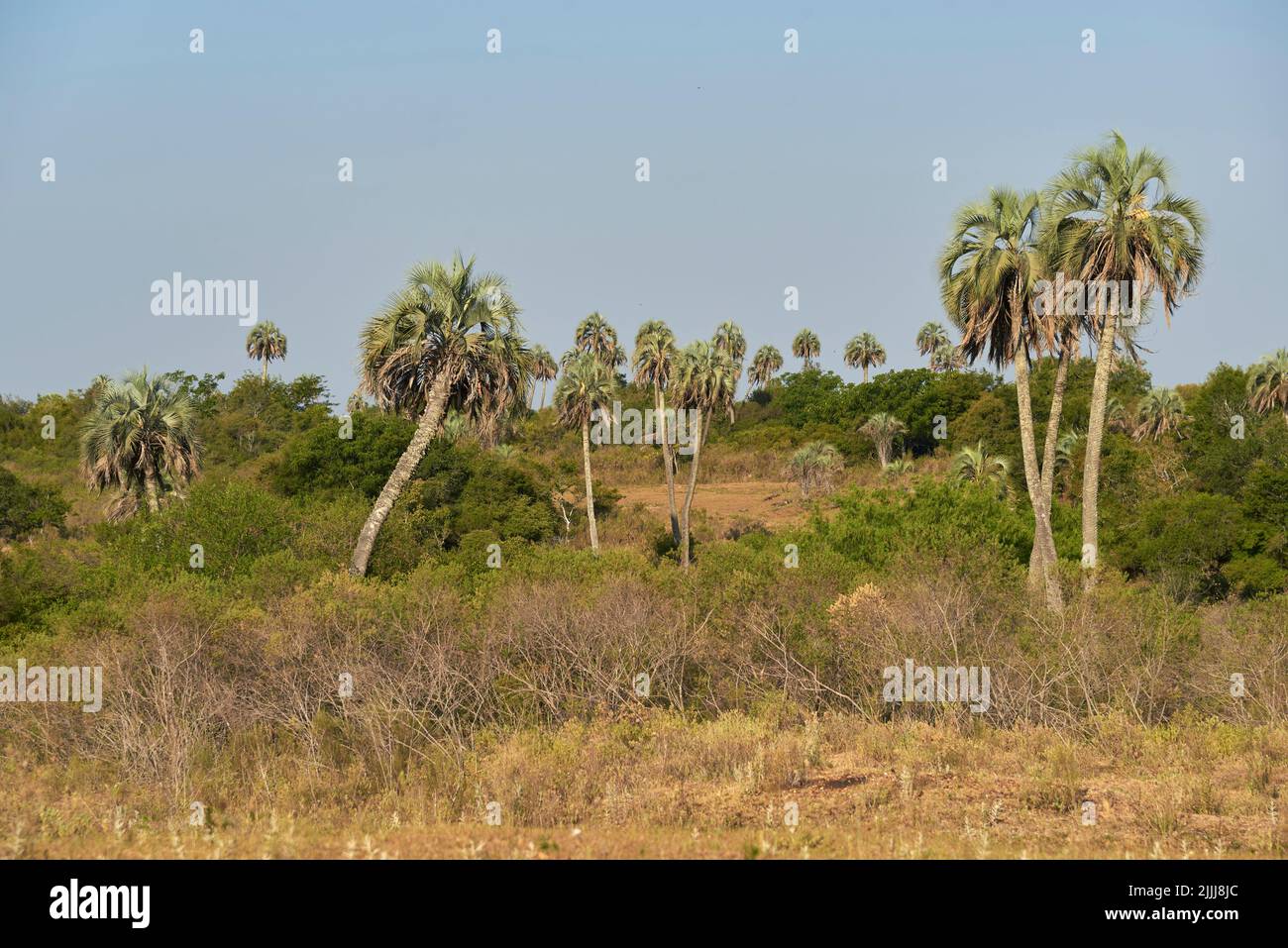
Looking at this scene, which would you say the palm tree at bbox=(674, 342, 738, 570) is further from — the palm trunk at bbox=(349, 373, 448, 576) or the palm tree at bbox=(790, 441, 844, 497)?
the palm trunk at bbox=(349, 373, 448, 576)

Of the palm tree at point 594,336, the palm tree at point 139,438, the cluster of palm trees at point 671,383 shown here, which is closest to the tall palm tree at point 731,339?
the cluster of palm trees at point 671,383

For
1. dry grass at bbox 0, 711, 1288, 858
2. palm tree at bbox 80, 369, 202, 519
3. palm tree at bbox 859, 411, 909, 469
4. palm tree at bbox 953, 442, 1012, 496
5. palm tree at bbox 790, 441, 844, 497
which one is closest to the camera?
dry grass at bbox 0, 711, 1288, 858

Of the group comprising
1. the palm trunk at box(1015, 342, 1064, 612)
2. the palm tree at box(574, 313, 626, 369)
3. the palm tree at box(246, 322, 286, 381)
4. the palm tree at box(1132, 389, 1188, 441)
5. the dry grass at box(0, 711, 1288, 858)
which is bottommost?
the dry grass at box(0, 711, 1288, 858)

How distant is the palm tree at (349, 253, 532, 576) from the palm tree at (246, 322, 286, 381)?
8668 cm

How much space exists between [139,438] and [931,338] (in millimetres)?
97091

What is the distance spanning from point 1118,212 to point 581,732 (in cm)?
1965

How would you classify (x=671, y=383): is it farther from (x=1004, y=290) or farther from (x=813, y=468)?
(x=1004, y=290)

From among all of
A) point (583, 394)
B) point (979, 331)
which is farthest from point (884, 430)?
point (979, 331)

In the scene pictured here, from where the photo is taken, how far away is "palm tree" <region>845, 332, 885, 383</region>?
389 feet

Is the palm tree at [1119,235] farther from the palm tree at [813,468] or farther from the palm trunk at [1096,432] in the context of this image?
the palm tree at [813,468]

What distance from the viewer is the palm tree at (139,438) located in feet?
114

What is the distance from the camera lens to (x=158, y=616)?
17531mm

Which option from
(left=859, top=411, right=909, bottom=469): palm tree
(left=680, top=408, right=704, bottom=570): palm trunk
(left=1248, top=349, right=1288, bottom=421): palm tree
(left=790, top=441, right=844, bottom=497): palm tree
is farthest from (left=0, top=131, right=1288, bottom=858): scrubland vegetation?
(left=859, top=411, right=909, bottom=469): palm tree
